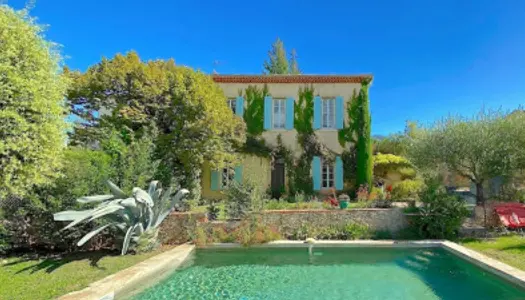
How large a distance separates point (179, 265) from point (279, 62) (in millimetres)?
28821

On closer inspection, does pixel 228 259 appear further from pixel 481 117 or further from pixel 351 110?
pixel 351 110

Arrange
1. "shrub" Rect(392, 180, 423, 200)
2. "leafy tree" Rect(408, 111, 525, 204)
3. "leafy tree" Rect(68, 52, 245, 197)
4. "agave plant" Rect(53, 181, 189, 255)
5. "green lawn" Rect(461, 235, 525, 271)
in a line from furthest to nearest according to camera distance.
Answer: "shrub" Rect(392, 180, 423, 200)
"leafy tree" Rect(68, 52, 245, 197)
"leafy tree" Rect(408, 111, 525, 204)
"agave plant" Rect(53, 181, 189, 255)
"green lawn" Rect(461, 235, 525, 271)

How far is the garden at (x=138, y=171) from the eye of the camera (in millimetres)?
5820

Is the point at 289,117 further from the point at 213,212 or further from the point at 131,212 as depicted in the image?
the point at 131,212

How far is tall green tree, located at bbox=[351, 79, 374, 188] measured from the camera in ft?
56.9

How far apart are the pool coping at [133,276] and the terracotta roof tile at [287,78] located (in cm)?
1130

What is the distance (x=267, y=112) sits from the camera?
18.0 meters

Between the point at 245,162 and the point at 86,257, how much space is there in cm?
1051

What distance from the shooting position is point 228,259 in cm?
852

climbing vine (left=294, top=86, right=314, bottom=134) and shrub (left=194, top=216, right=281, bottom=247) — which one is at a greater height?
climbing vine (left=294, top=86, right=314, bottom=134)

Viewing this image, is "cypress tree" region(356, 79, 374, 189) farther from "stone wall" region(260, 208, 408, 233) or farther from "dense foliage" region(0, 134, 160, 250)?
"dense foliage" region(0, 134, 160, 250)

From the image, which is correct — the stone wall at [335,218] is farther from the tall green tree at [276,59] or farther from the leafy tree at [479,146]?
the tall green tree at [276,59]

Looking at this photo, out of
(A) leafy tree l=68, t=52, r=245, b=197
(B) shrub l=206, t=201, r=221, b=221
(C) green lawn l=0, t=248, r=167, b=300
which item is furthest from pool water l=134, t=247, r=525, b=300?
→ (A) leafy tree l=68, t=52, r=245, b=197

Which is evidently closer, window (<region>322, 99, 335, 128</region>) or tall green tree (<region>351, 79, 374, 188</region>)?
tall green tree (<region>351, 79, 374, 188</region>)
